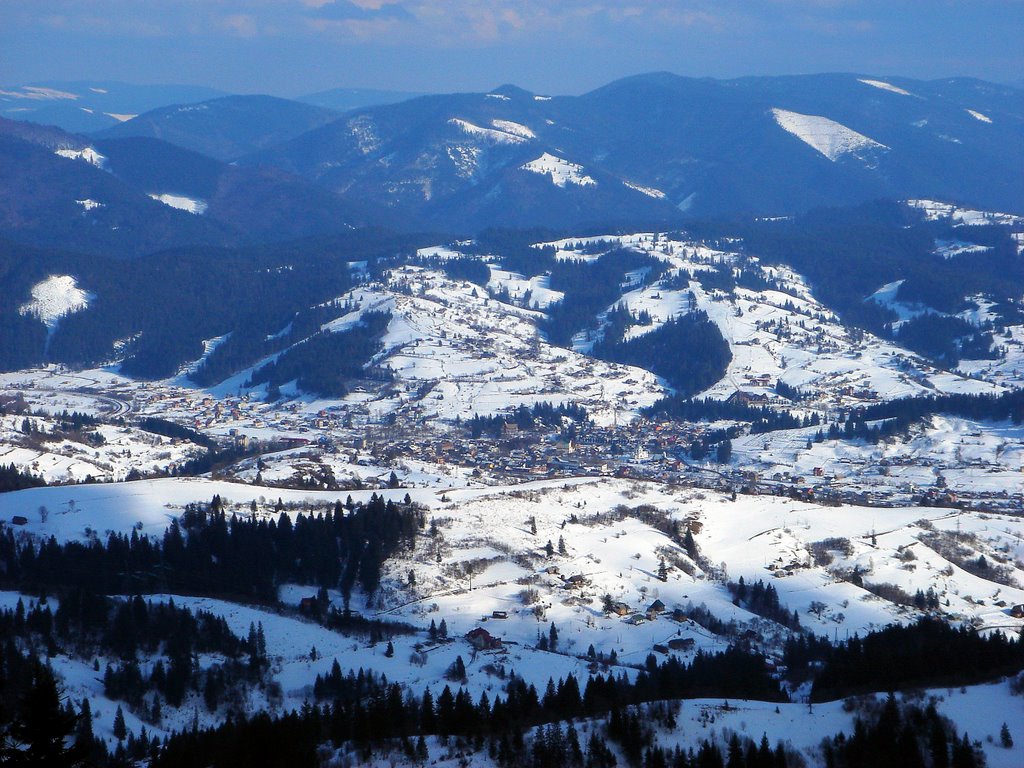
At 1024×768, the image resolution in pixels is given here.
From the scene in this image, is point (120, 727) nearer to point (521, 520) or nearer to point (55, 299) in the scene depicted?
point (521, 520)

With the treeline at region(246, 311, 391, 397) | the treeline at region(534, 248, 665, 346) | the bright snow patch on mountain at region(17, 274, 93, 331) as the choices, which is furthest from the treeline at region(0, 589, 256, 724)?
the bright snow patch on mountain at region(17, 274, 93, 331)

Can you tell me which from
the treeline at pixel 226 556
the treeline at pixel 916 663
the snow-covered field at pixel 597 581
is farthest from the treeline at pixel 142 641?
the treeline at pixel 916 663

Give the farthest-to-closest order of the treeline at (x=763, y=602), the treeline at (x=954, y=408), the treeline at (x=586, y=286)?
the treeline at (x=586, y=286)
the treeline at (x=954, y=408)
the treeline at (x=763, y=602)

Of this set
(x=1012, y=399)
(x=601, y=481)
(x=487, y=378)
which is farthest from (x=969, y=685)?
(x=487, y=378)

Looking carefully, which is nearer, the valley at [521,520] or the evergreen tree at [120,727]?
the valley at [521,520]

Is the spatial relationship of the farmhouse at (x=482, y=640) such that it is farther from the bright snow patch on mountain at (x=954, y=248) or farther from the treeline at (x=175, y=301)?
the bright snow patch on mountain at (x=954, y=248)

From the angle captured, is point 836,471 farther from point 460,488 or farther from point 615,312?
point 615,312
